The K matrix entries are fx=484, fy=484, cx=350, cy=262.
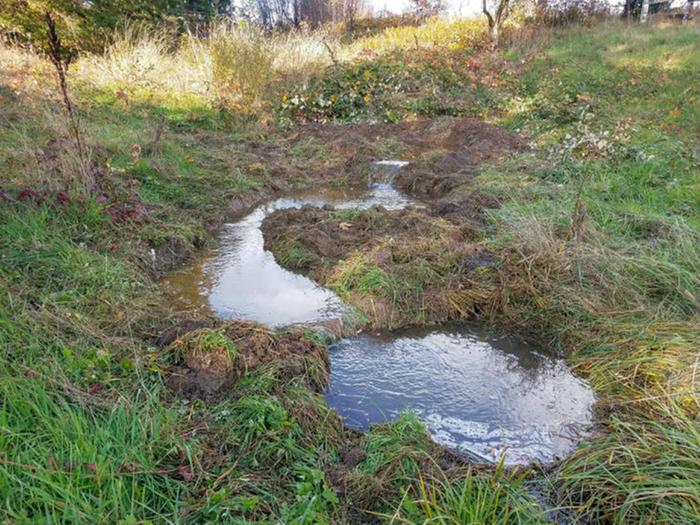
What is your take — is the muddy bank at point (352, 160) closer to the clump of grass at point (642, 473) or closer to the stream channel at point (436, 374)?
the stream channel at point (436, 374)

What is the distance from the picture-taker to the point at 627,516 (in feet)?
7.26

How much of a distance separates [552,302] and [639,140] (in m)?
4.96

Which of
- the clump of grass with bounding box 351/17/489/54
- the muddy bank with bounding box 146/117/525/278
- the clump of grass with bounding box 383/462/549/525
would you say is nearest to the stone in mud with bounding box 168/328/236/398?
the clump of grass with bounding box 383/462/549/525

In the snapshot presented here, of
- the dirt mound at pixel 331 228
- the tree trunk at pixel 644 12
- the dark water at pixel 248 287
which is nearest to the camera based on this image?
the dark water at pixel 248 287

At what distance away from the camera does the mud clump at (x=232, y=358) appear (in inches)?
116

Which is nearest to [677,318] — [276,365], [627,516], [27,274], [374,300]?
[627,516]

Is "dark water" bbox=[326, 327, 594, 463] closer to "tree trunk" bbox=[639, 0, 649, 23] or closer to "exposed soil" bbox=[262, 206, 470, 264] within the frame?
"exposed soil" bbox=[262, 206, 470, 264]

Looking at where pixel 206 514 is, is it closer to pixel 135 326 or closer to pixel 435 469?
pixel 435 469

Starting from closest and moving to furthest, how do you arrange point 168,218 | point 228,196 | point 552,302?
point 552,302 < point 168,218 < point 228,196

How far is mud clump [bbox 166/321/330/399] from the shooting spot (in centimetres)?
294

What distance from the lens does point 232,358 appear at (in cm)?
307

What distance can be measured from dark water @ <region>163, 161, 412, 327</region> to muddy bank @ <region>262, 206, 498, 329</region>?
0.16 metres

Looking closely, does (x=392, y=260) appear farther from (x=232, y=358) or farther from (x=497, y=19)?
(x=497, y=19)

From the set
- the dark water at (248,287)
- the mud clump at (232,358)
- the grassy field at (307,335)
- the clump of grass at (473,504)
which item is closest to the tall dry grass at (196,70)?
the grassy field at (307,335)
